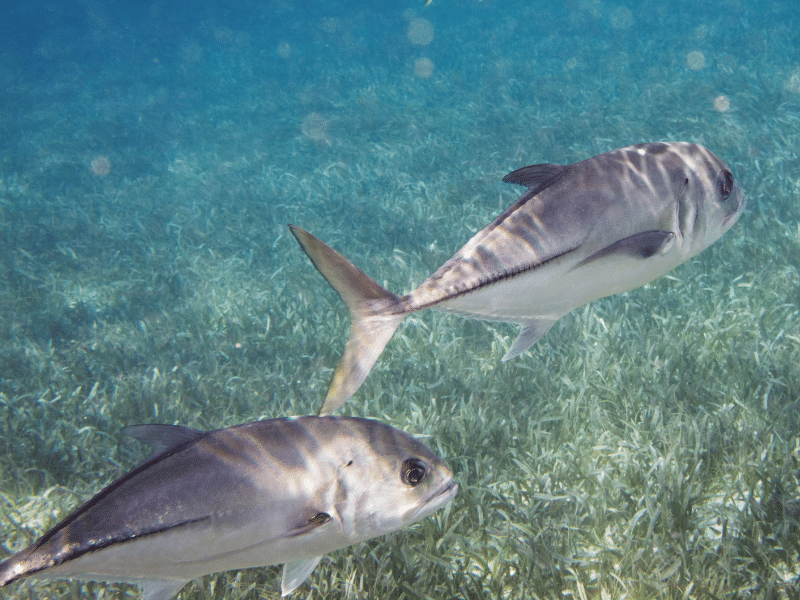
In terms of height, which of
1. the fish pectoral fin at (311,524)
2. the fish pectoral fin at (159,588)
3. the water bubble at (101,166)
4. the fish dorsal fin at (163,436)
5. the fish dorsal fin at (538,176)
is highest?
the fish dorsal fin at (538,176)

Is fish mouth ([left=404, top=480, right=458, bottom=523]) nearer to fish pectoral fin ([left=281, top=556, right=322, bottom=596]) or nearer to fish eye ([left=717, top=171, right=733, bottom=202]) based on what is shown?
fish pectoral fin ([left=281, top=556, right=322, bottom=596])

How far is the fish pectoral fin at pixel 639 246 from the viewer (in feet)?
6.74

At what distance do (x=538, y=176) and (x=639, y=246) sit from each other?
1.76 ft

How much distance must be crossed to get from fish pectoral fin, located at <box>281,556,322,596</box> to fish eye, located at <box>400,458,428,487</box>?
0.51m

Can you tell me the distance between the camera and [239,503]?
1745mm

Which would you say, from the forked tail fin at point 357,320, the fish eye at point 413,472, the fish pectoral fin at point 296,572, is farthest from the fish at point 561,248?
the fish pectoral fin at point 296,572

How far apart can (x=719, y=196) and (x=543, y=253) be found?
0.93 metres

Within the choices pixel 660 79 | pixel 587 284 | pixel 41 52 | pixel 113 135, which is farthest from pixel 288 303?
pixel 41 52

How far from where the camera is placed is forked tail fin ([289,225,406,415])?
79.5 inches

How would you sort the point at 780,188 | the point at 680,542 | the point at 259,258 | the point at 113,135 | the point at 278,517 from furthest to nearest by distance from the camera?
1. the point at 113,135
2. the point at 259,258
3. the point at 780,188
4. the point at 680,542
5. the point at 278,517

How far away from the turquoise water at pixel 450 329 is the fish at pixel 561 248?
4.47 ft

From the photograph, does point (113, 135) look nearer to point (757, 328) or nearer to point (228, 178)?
point (228, 178)

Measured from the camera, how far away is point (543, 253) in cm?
208

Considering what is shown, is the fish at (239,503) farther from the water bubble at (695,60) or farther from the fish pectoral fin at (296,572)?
the water bubble at (695,60)
